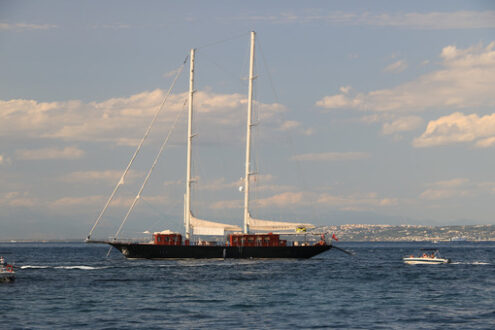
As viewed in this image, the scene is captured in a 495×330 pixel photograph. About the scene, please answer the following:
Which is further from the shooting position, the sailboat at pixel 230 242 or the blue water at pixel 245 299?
the sailboat at pixel 230 242

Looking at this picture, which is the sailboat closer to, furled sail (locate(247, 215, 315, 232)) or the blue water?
furled sail (locate(247, 215, 315, 232))

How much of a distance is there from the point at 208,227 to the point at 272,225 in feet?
32.5

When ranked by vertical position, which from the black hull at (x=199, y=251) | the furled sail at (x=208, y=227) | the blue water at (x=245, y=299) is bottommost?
the blue water at (x=245, y=299)

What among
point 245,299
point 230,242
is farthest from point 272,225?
point 245,299

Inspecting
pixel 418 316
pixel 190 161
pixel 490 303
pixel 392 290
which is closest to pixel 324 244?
pixel 190 161

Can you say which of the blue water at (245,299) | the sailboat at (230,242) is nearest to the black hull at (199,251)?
the sailboat at (230,242)

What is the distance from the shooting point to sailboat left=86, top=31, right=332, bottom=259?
328 feet

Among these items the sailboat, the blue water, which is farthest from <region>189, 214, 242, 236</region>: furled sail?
the blue water

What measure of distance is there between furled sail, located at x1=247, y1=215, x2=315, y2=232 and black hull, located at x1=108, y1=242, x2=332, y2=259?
3.09 metres

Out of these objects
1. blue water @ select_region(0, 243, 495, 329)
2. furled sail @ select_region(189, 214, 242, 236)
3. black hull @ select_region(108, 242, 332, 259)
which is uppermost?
furled sail @ select_region(189, 214, 242, 236)

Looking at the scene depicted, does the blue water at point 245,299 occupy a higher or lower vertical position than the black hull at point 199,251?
lower

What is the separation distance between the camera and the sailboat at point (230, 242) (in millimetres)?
100125

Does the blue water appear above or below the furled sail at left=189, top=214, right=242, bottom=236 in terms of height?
below

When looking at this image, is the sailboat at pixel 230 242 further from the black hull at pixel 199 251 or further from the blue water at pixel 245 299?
the blue water at pixel 245 299
